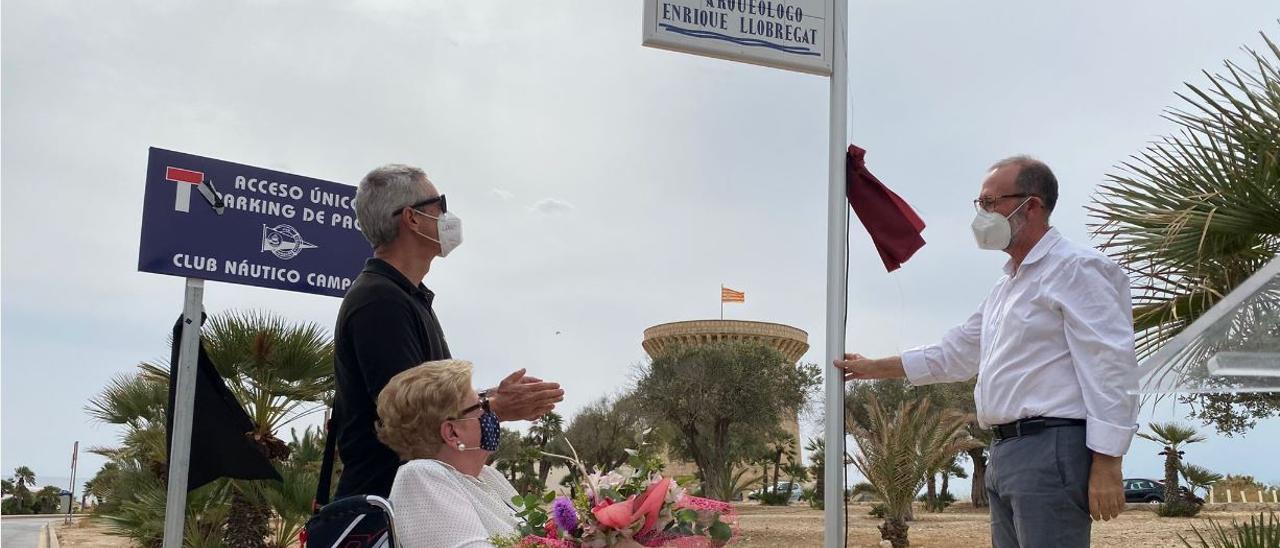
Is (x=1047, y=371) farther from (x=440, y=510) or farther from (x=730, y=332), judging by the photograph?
(x=730, y=332)

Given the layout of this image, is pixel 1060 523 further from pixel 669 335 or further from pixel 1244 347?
pixel 669 335

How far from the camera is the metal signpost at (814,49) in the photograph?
3.88 metres

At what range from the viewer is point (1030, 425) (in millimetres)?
3148

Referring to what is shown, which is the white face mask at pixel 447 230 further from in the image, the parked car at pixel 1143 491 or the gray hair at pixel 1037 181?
the parked car at pixel 1143 491

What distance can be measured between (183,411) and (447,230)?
7.67ft

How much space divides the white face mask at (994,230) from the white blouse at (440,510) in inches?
70.2

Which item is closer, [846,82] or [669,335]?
[846,82]

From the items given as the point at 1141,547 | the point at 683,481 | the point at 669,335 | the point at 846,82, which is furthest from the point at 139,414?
the point at 669,335

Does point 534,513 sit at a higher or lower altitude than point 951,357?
lower

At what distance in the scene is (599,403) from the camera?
132 ft

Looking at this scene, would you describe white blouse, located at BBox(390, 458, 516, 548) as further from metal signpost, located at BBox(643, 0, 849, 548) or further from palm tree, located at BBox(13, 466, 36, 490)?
palm tree, located at BBox(13, 466, 36, 490)

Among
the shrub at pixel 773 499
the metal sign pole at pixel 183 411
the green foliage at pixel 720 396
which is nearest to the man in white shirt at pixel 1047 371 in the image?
the metal sign pole at pixel 183 411

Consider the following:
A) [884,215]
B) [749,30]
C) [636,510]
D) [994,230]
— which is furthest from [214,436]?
[994,230]

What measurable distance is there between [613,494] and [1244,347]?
1.24 metres
